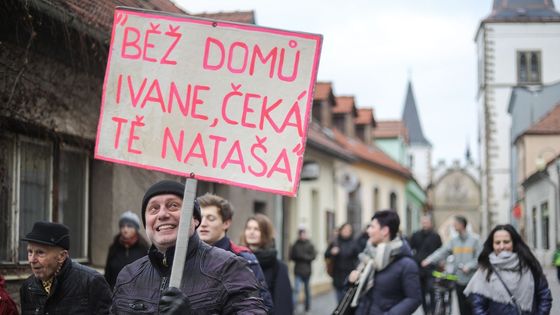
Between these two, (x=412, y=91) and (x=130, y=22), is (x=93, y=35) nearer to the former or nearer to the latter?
(x=130, y=22)

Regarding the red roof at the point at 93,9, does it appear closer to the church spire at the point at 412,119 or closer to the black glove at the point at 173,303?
the black glove at the point at 173,303

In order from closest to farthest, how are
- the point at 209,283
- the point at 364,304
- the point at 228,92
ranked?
the point at 209,283 < the point at 228,92 < the point at 364,304

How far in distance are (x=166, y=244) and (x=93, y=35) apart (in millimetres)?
5794

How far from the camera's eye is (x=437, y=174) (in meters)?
121

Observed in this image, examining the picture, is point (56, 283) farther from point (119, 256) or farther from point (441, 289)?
point (441, 289)

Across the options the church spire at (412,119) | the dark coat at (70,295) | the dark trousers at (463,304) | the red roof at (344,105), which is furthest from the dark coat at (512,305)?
the church spire at (412,119)

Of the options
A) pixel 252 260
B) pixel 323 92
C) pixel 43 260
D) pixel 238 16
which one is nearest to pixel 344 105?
pixel 323 92

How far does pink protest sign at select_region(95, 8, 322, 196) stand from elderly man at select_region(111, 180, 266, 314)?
21 centimetres

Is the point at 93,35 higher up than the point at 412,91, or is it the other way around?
the point at 412,91

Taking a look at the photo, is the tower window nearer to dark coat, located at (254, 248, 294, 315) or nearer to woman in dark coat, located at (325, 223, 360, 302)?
woman in dark coat, located at (325, 223, 360, 302)

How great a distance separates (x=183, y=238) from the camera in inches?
160

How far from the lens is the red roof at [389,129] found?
47.7 metres

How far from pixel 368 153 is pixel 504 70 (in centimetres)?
3586

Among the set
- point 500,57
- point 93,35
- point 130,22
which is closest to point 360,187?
point 93,35
